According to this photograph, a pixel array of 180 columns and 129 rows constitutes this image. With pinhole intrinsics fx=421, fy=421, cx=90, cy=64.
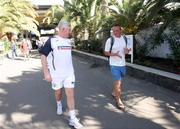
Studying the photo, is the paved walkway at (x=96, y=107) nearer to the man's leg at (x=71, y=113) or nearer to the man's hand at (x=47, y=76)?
the man's leg at (x=71, y=113)

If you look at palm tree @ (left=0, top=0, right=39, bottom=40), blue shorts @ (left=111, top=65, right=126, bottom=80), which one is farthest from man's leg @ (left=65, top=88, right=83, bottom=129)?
palm tree @ (left=0, top=0, right=39, bottom=40)

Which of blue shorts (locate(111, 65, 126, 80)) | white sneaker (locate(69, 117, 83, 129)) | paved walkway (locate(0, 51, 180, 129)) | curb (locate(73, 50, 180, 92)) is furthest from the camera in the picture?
curb (locate(73, 50, 180, 92))

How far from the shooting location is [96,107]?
8.92m

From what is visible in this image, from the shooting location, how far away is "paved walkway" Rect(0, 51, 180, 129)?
24.7 ft

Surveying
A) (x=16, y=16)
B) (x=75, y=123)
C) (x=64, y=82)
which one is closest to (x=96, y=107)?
(x=64, y=82)

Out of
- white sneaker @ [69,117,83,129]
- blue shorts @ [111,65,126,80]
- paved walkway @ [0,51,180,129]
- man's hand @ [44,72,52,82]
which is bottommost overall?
paved walkway @ [0,51,180,129]

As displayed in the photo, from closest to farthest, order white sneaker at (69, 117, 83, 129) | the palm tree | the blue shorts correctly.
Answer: white sneaker at (69, 117, 83, 129), the blue shorts, the palm tree

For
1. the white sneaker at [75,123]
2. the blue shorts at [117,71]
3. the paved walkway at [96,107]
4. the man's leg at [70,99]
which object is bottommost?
the paved walkway at [96,107]

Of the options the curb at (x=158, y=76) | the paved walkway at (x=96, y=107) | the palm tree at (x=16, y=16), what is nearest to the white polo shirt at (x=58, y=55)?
the paved walkway at (x=96, y=107)

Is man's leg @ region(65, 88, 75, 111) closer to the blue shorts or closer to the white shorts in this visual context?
the white shorts

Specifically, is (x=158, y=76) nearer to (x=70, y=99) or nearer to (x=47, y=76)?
(x=70, y=99)

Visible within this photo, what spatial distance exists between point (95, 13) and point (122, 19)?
9.97m

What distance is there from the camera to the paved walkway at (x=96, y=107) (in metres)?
7.53

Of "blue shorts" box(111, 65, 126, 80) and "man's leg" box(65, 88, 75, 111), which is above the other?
"blue shorts" box(111, 65, 126, 80)
